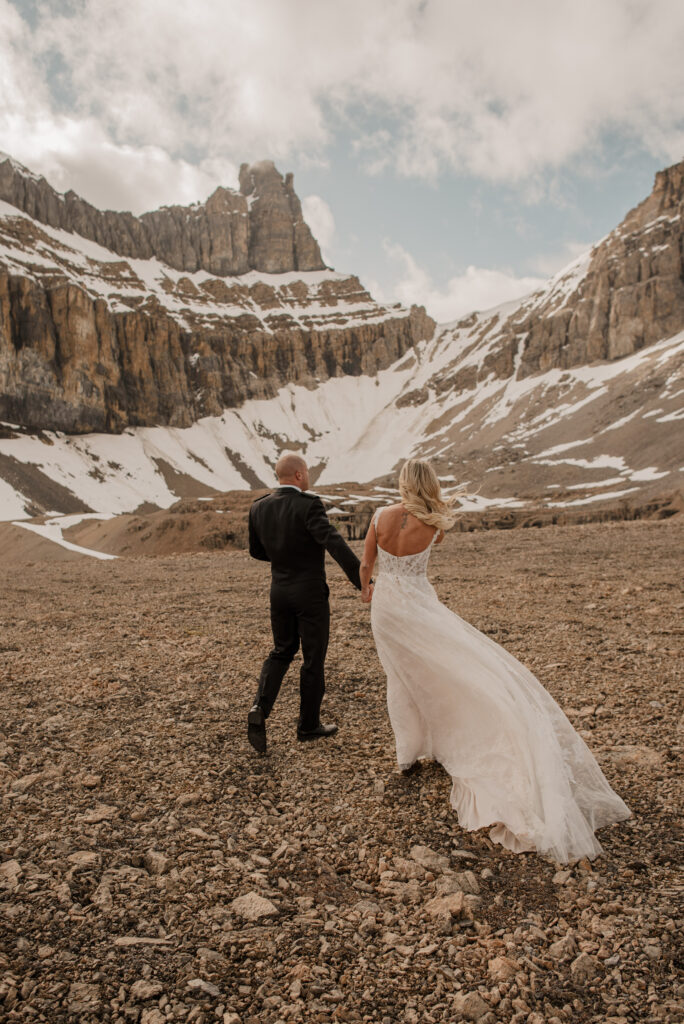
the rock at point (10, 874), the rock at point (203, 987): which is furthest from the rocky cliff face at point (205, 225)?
the rock at point (203, 987)

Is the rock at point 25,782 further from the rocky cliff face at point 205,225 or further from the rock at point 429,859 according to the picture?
the rocky cliff face at point 205,225

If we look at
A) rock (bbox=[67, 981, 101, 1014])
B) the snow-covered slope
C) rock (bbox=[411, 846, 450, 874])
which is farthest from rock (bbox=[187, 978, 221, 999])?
the snow-covered slope

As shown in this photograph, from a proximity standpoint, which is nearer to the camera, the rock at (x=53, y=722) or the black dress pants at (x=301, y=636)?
the black dress pants at (x=301, y=636)

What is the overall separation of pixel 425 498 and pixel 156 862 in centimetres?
302

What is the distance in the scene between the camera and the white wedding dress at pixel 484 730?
375 cm

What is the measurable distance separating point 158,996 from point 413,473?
3.45 metres

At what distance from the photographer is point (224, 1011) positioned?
2543mm

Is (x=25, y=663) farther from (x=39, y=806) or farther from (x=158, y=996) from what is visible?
(x=158, y=996)

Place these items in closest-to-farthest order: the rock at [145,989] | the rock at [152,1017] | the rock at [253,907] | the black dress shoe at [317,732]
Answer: the rock at [152,1017], the rock at [145,989], the rock at [253,907], the black dress shoe at [317,732]

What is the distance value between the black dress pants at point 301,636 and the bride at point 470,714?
1.58 ft

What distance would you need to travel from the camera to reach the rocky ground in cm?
265

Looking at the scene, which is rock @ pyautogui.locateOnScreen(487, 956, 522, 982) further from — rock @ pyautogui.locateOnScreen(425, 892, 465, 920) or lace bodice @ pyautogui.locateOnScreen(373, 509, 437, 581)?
lace bodice @ pyautogui.locateOnScreen(373, 509, 437, 581)

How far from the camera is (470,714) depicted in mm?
4305

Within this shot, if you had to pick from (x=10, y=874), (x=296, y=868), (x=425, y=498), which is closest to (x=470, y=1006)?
(x=296, y=868)
